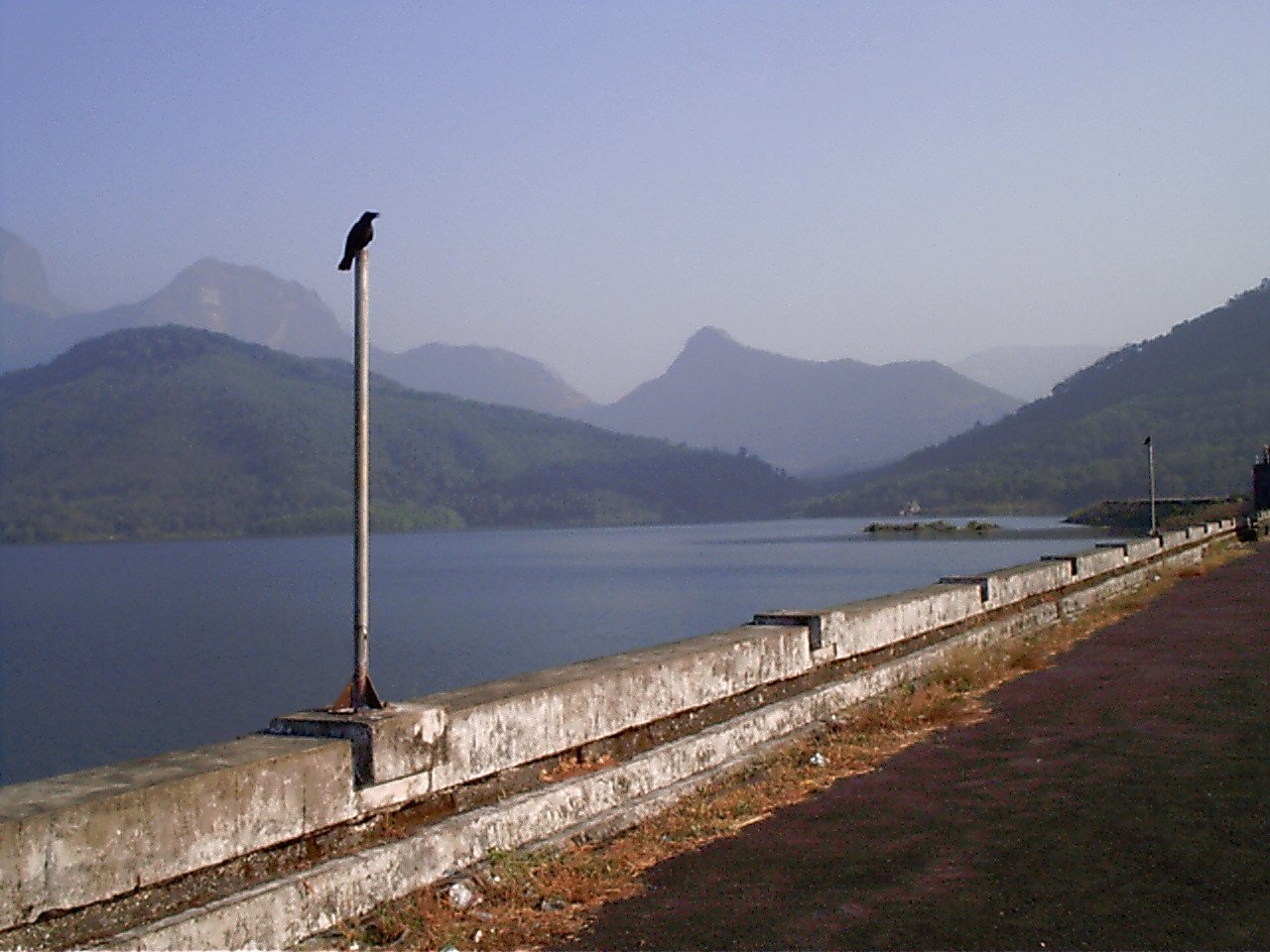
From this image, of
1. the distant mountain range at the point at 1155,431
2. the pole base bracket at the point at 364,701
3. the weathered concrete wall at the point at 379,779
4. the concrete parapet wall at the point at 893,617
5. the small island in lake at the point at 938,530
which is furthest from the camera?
the distant mountain range at the point at 1155,431

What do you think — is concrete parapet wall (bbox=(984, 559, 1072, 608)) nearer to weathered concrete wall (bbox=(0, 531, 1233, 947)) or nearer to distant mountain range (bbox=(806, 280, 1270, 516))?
weathered concrete wall (bbox=(0, 531, 1233, 947))

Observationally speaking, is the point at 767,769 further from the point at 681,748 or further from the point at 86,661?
the point at 86,661

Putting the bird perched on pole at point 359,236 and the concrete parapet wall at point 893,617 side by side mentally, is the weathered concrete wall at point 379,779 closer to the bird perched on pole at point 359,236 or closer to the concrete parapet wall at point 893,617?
the concrete parapet wall at point 893,617

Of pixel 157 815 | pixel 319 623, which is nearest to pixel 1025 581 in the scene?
pixel 157 815

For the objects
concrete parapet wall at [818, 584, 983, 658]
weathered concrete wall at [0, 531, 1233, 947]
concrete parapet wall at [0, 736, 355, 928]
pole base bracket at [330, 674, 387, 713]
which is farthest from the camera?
concrete parapet wall at [818, 584, 983, 658]

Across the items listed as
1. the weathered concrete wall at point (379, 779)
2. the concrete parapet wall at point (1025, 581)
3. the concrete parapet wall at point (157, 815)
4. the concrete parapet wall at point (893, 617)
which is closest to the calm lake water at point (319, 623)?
the concrete parapet wall at point (1025, 581)

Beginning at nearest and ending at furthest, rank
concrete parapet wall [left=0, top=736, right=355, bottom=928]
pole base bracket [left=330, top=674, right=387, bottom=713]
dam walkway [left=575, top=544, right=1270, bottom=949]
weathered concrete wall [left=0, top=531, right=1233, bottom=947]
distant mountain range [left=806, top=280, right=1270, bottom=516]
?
concrete parapet wall [left=0, top=736, right=355, bottom=928] < weathered concrete wall [left=0, top=531, right=1233, bottom=947] < dam walkway [left=575, top=544, right=1270, bottom=949] < pole base bracket [left=330, top=674, right=387, bottom=713] < distant mountain range [left=806, top=280, right=1270, bottom=516]

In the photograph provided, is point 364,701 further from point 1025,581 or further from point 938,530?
point 938,530

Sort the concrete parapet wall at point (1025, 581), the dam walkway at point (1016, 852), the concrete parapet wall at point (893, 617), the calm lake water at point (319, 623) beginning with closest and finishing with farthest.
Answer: the dam walkway at point (1016, 852) < the concrete parapet wall at point (893, 617) < the concrete parapet wall at point (1025, 581) < the calm lake water at point (319, 623)

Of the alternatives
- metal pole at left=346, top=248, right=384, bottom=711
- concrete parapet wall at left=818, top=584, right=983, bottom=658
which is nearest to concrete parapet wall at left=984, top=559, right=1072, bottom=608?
concrete parapet wall at left=818, top=584, right=983, bottom=658

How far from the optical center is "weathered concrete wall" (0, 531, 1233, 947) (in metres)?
4.00

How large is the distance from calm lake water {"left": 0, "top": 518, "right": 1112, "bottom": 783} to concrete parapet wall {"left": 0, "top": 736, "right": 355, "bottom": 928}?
52.3 ft

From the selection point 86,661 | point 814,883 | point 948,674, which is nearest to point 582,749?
point 814,883

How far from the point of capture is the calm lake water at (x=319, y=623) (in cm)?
2973
